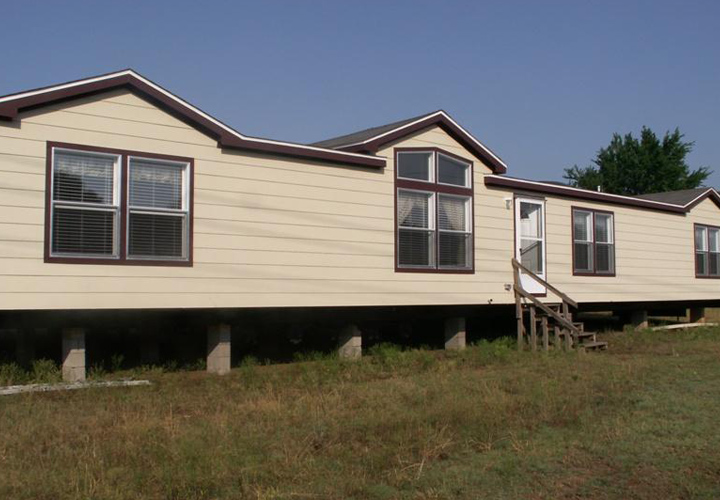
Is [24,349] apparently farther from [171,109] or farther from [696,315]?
[696,315]

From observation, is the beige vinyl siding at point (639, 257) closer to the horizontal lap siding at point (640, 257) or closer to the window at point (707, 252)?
the horizontal lap siding at point (640, 257)

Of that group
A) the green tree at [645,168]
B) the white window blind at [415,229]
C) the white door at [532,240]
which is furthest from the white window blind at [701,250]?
the green tree at [645,168]

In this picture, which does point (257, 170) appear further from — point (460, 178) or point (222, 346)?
point (460, 178)

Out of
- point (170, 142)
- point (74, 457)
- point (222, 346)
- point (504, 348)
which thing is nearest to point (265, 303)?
point (222, 346)

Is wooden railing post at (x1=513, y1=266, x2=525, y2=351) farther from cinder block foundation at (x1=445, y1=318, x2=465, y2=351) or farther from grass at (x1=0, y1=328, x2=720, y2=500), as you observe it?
grass at (x1=0, y1=328, x2=720, y2=500)

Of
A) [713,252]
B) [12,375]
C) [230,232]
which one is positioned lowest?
[12,375]

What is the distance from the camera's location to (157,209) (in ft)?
37.0

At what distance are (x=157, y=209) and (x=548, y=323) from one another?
30.1ft

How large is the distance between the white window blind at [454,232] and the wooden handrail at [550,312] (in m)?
1.40

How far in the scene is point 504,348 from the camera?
586 inches

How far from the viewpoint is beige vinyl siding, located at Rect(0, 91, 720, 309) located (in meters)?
10.2

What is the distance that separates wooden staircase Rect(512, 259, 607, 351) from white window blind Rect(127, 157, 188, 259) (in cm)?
730

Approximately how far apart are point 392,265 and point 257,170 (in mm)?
3234

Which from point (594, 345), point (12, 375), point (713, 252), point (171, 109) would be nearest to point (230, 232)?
point (171, 109)
